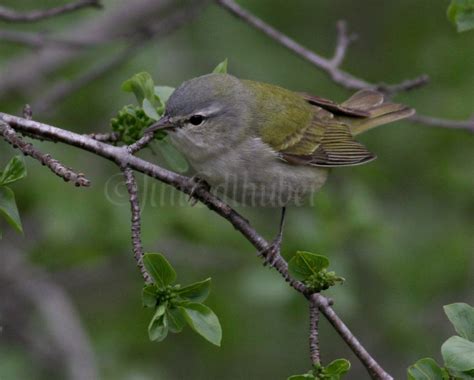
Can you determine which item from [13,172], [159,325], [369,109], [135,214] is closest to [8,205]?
[13,172]

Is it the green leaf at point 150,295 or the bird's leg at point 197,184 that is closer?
the green leaf at point 150,295

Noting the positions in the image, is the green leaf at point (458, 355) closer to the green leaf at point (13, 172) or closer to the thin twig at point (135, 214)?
the thin twig at point (135, 214)

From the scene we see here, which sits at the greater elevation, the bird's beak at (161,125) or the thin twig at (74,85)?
the bird's beak at (161,125)

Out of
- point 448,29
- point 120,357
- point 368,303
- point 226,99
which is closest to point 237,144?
point 226,99

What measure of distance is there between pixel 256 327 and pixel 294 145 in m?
2.76

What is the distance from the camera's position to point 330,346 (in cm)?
774

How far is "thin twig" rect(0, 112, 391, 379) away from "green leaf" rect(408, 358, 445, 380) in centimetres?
23

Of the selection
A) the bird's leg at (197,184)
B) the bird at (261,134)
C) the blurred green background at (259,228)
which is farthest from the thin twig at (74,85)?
the bird's leg at (197,184)

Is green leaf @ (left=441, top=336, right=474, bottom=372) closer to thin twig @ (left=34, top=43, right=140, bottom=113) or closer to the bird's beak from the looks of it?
the bird's beak

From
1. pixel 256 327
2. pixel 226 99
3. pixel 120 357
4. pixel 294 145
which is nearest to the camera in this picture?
pixel 226 99

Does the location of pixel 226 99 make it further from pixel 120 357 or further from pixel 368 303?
pixel 368 303

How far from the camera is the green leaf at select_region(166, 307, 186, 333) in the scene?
10.0 feet

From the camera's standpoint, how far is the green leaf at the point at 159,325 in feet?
9.77

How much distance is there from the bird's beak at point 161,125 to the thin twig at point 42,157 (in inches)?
27.6
